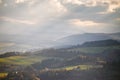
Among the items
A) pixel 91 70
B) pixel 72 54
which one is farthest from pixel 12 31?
pixel 91 70

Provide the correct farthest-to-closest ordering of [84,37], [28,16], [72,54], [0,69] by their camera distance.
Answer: [84,37], [72,54], [28,16], [0,69]

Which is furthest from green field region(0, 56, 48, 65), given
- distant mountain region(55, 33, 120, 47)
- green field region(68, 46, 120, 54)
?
green field region(68, 46, 120, 54)

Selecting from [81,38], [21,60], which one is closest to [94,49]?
[81,38]

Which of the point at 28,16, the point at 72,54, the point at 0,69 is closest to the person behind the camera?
the point at 0,69

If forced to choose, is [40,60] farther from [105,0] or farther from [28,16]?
[105,0]

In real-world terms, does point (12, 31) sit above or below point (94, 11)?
below

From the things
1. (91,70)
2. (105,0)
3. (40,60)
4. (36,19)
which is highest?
(105,0)

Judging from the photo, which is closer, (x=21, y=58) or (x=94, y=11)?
(x=21, y=58)

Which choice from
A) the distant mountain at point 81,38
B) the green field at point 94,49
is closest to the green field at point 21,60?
the distant mountain at point 81,38

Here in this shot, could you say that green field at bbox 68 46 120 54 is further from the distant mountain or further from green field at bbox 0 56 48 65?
green field at bbox 0 56 48 65

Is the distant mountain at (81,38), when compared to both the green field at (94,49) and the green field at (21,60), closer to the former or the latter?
the green field at (94,49)
